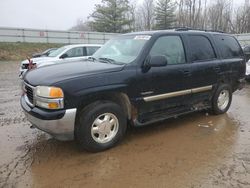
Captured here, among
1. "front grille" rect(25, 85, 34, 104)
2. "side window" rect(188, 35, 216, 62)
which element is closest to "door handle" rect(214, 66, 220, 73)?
"side window" rect(188, 35, 216, 62)

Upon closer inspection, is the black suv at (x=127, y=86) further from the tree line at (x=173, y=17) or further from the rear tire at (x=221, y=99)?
the tree line at (x=173, y=17)

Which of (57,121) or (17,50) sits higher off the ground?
(17,50)

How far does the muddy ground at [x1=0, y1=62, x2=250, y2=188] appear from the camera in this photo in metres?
3.44

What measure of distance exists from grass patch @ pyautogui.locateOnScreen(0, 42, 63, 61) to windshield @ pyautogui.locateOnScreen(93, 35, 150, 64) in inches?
894

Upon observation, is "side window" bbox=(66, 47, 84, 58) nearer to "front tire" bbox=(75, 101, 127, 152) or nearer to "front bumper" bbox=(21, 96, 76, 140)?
"front tire" bbox=(75, 101, 127, 152)

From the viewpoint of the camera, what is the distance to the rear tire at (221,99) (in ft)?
20.0

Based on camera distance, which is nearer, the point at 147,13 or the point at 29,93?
the point at 29,93

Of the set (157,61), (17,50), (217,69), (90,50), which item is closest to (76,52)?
(90,50)

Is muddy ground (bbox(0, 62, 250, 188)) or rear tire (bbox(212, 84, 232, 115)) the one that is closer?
muddy ground (bbox(0, 62, 250, 188))

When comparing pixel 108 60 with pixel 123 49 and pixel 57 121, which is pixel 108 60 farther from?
pixel 57 121

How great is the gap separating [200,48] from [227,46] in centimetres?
108

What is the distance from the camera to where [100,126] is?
421 cm

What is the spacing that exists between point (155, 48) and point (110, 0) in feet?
137

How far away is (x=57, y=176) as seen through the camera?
355 cm
